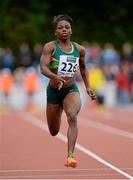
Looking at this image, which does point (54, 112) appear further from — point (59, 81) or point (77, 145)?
point (77, 145)

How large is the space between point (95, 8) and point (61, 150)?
3032 cm

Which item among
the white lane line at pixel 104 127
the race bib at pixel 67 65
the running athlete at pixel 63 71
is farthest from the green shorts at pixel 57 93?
the white lane line at pixel 104 127

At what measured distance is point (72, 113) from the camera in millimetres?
12312

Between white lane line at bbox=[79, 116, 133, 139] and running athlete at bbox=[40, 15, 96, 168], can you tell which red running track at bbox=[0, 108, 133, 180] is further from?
running athlete at bbox=[40, 15, 96, 168]

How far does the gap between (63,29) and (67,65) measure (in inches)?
20.3

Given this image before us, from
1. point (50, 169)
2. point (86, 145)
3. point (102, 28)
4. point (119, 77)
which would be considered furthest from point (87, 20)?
point (50, 169)

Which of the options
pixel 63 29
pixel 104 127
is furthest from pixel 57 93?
pixel 104 127

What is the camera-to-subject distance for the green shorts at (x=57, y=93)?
12.5 meters

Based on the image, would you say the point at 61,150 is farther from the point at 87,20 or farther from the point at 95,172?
the point at 87,20

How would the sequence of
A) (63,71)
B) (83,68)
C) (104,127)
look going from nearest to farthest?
1. (63,71)
2. (83,68)
3. (104,127)

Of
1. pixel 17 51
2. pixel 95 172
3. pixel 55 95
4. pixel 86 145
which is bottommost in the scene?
pixel 17 51

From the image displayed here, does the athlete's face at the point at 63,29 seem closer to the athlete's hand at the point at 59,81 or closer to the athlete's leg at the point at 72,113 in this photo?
the athlete's hand at the point at 59,81

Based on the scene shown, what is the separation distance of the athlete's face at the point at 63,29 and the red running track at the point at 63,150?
1.95 metres

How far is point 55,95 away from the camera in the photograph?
1252 centimetres
